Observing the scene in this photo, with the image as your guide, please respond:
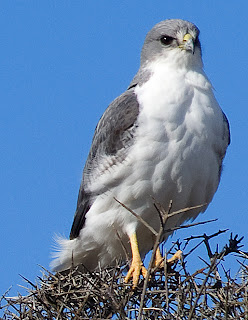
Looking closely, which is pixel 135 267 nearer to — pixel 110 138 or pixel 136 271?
pixel 136 271

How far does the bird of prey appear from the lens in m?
5.85

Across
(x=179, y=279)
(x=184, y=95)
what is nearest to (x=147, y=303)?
(x=179, y=279)

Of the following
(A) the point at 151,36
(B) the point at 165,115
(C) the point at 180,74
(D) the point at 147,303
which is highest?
(A) the point at 151,36

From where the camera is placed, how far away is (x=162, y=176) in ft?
19.4

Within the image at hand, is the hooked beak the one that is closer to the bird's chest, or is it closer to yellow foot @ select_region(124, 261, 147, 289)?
the bird's chest

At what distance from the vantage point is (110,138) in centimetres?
620

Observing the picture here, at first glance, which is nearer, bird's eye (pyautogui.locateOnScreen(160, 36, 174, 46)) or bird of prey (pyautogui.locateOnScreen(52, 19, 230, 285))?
bird of prey (pyautogui.locateOnScreen(52, 19, 230, 285))

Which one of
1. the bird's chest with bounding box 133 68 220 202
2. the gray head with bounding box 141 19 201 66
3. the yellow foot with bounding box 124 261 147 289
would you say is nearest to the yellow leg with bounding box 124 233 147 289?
the yellow foot with bounding box 124 261 147 289

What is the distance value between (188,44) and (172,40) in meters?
0.20

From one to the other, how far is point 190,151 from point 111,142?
682mm

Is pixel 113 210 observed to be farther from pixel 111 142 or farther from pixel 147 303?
pixel 147 303

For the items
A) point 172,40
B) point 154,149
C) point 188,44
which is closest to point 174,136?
point 154,149

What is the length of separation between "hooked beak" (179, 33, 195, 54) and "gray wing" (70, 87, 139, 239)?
54 centimetres

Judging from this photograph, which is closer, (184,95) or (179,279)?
(179,279)
